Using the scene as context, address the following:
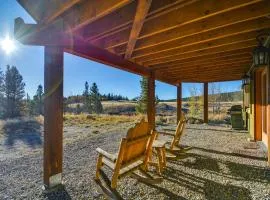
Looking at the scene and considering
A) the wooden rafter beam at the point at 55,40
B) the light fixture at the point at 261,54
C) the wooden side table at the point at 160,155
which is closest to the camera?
the wooden rafter beam at the point at 55,40

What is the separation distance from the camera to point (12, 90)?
26.0m

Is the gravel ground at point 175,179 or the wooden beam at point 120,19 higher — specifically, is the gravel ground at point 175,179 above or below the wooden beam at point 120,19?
below

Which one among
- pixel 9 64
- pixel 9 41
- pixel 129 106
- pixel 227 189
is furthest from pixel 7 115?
pixel 227 189

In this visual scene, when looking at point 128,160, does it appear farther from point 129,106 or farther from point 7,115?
point 129,106

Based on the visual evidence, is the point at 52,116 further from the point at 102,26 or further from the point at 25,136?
the point at 25,136

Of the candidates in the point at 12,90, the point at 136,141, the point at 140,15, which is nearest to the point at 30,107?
the point at 12,90

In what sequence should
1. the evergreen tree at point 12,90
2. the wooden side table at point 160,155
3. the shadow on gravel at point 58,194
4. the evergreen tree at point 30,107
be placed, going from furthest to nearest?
1. the evergreen tree at point 30,107
2. the evergreen tree at point 12,90
3. the wooden side table at point 160,155
4. the shadow on gravel at point 58,194

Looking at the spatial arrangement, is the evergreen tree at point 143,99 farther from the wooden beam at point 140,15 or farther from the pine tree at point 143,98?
the wooden beam at point 140,15

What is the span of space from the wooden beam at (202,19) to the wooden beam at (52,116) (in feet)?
3.29

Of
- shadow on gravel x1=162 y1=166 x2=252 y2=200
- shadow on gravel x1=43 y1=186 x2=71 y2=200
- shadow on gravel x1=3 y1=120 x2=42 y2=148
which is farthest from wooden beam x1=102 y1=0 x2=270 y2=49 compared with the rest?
shadow on gravel x1=3 y1=120 x2=42 y2=148

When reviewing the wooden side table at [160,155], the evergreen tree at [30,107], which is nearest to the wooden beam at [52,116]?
the wooden side table at [160,155]

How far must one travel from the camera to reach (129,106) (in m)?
34.3

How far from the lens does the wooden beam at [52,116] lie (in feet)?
8.97

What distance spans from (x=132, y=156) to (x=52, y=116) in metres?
1.15
